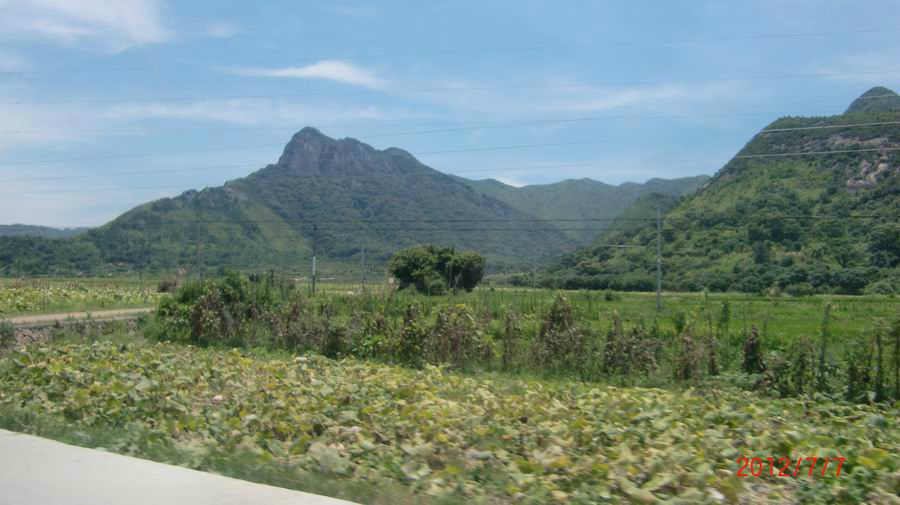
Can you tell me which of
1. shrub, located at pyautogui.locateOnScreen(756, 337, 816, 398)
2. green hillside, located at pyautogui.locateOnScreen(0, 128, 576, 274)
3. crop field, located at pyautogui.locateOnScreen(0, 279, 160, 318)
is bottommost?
crop field, located at pyautogui.locateOnScreen(0, 279, 160, 318)

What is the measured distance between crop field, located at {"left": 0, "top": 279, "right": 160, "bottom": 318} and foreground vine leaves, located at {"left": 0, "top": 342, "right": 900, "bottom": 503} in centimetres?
2054

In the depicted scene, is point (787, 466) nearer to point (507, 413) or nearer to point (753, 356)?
point (507, 413)

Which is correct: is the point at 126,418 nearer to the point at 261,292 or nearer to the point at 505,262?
the point at 261,292

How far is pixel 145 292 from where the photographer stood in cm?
4091

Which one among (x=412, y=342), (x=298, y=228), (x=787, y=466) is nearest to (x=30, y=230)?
(x=298, y=228)

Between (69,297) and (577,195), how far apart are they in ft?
190

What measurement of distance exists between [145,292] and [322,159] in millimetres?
29122

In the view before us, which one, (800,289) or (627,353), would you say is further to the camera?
(800,289)

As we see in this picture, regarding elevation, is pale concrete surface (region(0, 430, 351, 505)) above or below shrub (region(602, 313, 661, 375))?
above

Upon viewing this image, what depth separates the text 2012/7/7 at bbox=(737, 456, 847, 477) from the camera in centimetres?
615

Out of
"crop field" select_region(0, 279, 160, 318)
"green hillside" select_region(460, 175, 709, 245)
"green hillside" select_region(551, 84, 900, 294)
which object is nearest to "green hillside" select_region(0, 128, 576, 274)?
"crop field" select_region(0, 279, 160, 318)

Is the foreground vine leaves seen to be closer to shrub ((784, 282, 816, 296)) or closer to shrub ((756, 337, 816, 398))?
shrub ((756, 337, 816, 398))

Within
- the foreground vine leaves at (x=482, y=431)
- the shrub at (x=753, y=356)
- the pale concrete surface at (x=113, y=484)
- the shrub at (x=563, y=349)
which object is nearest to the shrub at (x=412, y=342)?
the shrub at (x=563, y=349)

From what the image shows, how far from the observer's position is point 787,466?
20.8 feet
